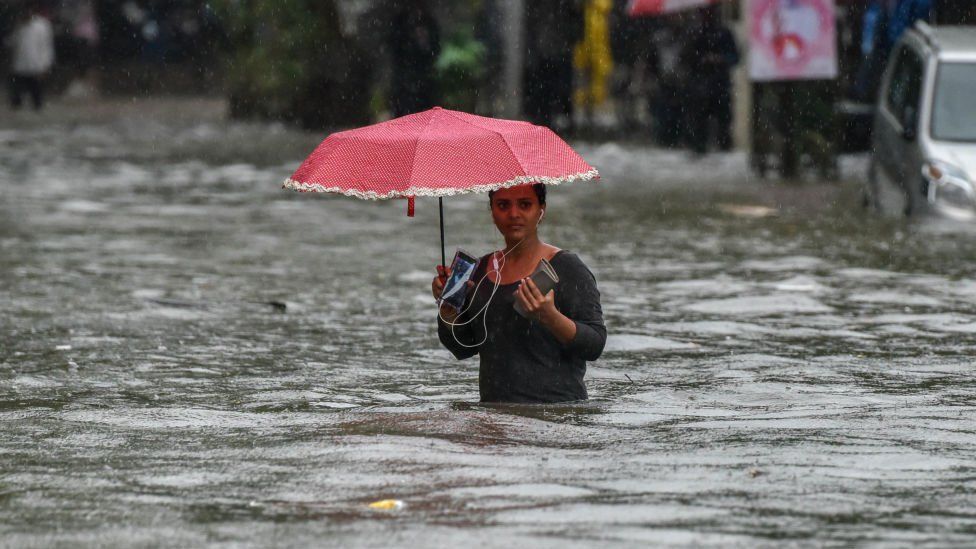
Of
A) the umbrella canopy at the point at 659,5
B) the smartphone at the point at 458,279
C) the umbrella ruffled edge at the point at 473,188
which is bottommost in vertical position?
the smartphone at the point at 458,279

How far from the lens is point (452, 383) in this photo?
347 inches

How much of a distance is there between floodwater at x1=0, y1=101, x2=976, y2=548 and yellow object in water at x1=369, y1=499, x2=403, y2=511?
0.04m

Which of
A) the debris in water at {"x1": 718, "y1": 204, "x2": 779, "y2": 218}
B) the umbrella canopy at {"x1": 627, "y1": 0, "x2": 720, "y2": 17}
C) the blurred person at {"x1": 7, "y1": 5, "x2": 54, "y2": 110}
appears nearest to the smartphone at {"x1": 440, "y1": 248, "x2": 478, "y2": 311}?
the debris in water at {"x1": 718, "y1": 204, "x2": 779, "y2": 218}

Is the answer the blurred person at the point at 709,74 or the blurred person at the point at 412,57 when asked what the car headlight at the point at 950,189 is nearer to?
the blurred person at the point at 709,74

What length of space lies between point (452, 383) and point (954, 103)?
7959 millimetres

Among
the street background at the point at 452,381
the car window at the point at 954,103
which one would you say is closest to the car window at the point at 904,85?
the car window at the point at 954,103

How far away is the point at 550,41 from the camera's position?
87.1 ft

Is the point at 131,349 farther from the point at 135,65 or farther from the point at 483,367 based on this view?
the point at 135,65

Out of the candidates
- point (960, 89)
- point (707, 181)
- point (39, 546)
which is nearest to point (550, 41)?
point (707, 181)

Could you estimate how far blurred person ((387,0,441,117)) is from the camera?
27.0 metres

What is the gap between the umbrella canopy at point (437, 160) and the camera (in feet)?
21.9

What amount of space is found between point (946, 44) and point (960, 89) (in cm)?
52

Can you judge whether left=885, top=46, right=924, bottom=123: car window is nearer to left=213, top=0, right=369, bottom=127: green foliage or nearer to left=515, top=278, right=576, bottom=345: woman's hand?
left=515, top=278, right=576, bottom=345: woman's hand

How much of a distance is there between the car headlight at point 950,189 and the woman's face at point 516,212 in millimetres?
8204
